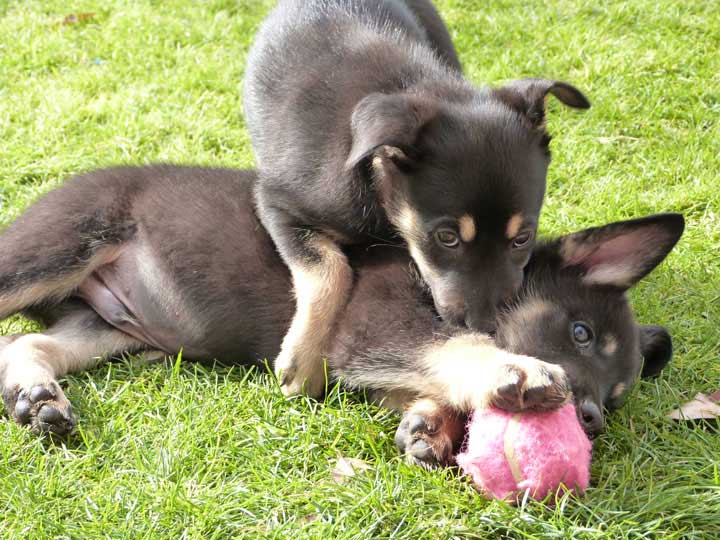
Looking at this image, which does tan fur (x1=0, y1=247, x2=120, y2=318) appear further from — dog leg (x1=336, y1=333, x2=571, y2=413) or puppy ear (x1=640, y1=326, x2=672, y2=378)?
puppy ear (x1=640, y1=326, x2=672, y2=378)

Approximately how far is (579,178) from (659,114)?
88cm

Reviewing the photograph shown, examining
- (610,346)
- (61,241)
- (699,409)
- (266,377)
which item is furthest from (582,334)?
(61,241)

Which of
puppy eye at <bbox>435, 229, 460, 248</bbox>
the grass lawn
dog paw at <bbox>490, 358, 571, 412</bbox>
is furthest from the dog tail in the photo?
dog paw at <bbox>490, 358, 571, 412</bbox>

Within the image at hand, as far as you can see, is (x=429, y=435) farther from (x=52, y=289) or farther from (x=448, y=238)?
(x=52, y=289)

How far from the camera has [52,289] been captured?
327 centimetres

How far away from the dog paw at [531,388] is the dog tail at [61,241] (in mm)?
1687

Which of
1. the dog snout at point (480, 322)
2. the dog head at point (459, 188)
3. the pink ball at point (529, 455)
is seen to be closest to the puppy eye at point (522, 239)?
the dog head at point (459, 188)

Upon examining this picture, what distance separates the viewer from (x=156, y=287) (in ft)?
10.9

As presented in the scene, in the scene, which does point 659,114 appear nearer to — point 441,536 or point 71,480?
point 441,536

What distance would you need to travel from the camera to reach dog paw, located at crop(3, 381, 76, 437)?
278 centimetres

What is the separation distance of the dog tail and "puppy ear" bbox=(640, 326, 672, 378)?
6.50 feet

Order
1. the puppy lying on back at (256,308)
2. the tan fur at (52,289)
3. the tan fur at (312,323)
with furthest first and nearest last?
1. the tan fur at (52,289)
2. the tan fur at (312,323)
3. the puppy lying on back at (256,308)

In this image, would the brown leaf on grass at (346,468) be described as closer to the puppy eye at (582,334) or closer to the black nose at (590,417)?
the black nose at (590,417)

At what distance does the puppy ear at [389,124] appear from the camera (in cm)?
280
